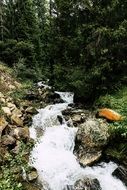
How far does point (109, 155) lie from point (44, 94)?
976cm

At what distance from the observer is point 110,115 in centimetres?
1301

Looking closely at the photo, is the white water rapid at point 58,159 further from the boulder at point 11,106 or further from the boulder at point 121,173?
the boulder at point 11,106

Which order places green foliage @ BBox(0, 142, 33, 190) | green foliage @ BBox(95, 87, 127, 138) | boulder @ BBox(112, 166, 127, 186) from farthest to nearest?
green foliage @ BBox(95, 87, 127, 138), boulder @ BBox(112, 166, 127, 186), green foliage @ BBox(0, 142, 33, 190)

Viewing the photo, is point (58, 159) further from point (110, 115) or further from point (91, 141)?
point (110, 115)

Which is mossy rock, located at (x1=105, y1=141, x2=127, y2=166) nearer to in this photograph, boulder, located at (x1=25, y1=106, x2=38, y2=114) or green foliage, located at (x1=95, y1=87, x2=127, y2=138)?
green foliage, located at (x1=95, y1=87, x2=127, y2=138)

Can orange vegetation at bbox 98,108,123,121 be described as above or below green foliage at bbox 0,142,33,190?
above

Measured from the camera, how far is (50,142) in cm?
1305

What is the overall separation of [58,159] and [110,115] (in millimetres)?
2933

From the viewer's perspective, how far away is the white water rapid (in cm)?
1063

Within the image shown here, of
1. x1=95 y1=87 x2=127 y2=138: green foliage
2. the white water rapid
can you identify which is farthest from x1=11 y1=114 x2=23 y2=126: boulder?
x1=95 y1=87 x2=127 y2=138: green foliage

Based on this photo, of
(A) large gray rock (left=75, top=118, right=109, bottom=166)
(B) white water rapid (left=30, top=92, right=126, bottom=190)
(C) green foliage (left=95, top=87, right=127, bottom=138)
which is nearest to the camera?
(B) white water rapid (left=30, top=92, right=126, bottom=190)

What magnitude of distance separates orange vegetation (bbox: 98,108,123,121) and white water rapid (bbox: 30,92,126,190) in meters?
1.38

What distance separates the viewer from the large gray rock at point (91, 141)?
11384 millimetres

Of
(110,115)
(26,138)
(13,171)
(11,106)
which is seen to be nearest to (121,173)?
(110,115)
